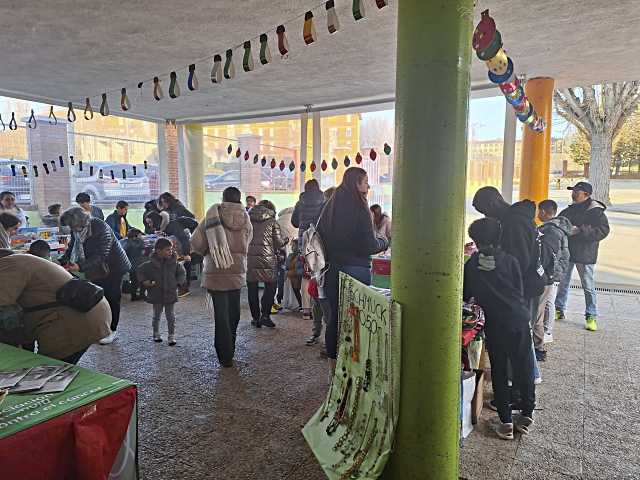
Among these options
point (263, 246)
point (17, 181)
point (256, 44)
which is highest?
point (256, 44)

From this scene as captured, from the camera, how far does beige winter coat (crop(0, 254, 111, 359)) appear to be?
2.39m

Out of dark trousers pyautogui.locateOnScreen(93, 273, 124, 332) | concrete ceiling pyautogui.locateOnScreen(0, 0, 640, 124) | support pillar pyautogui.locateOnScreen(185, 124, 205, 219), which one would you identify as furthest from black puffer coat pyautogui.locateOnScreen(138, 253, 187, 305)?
support pillar pyautogui.locateOnScreen(185, 124, 205, 219)

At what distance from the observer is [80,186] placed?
9.28 meters

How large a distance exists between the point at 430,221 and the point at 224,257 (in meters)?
2.28

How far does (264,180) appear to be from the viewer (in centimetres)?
973

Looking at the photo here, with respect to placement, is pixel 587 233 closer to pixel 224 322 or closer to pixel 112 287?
pixel 224 322

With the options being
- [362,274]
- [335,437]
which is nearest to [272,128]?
[362,274]

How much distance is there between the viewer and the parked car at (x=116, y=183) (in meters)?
9.32

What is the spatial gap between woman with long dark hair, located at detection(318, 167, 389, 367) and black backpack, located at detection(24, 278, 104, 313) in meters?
1.57

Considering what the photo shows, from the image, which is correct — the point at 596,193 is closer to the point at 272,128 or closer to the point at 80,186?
the point at 272,128

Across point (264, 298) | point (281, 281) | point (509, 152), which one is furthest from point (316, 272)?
point (509, 152)

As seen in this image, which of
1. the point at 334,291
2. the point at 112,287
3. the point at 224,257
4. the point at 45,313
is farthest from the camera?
the point at 112,287

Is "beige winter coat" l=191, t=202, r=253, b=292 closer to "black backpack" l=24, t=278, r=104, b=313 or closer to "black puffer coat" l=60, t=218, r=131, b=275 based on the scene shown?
"black puffer coat" l=60, t=218, r=131, b=275

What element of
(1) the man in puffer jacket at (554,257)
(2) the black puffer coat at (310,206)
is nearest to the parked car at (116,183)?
(2) the black puffer coat at (310,206)
